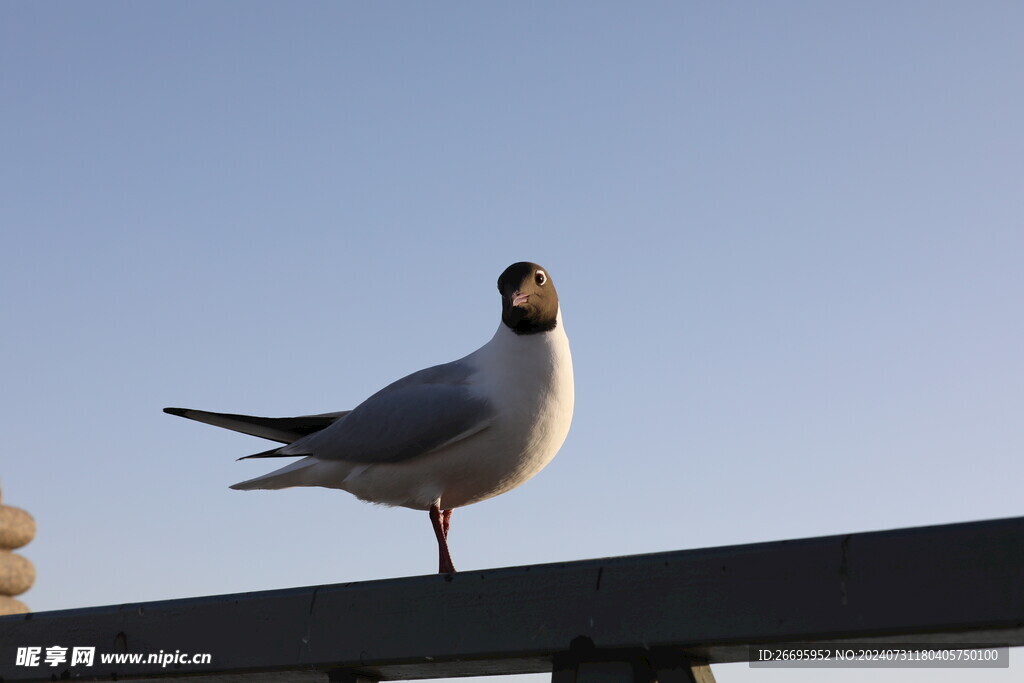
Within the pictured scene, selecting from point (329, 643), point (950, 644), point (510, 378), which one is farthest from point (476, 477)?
point (950, 644)

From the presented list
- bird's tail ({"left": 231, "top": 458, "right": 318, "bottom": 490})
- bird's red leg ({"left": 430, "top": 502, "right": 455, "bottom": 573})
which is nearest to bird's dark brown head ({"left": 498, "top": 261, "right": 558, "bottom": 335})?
bird's red leg ({"left": 430, "top": 502, "right": 455, "bottom": 573})

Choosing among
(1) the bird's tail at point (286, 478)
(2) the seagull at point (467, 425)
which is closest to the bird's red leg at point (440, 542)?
(2) the seagull at point (467, 425)

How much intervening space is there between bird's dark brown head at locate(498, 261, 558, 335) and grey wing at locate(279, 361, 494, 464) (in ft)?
1.05

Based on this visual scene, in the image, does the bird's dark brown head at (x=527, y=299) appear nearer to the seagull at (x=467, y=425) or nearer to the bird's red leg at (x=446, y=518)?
the seagull at (x=467, y=425)

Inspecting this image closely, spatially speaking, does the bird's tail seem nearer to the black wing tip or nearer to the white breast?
the black wing tip

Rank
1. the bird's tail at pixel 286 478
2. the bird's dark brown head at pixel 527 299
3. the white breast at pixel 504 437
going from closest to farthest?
1. the white breast at pixel 504 437
2. the bird's dark brown head at pixel 527 299
3. the bird's tail at pixel 286 478

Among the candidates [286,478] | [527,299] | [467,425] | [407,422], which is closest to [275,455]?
[286,478]

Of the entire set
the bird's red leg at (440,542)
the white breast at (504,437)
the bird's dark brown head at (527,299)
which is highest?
the bird's dark brown head at (527,299)

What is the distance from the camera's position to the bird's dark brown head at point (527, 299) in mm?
4359

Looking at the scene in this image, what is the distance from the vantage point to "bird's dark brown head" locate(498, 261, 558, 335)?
436 cm

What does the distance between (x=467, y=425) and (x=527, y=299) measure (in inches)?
22.3

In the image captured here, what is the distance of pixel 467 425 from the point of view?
13.7ft

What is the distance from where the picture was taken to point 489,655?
7.60 ft

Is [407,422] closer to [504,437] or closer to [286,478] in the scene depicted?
[504,437]
